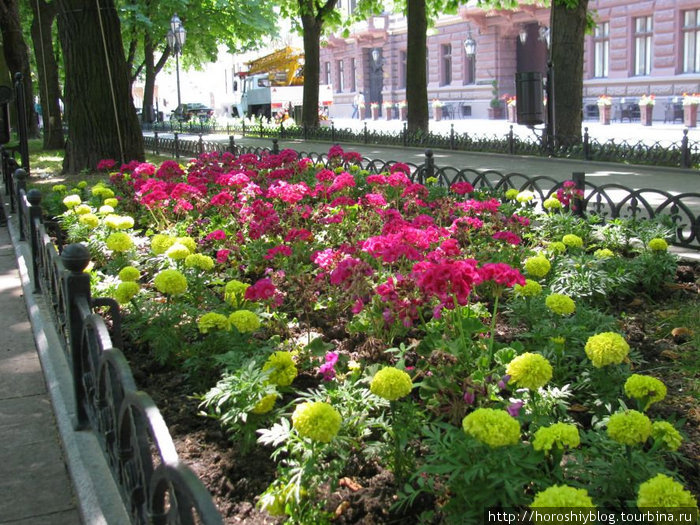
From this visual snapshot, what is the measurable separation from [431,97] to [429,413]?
41.9m

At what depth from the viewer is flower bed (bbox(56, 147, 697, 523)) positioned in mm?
2521

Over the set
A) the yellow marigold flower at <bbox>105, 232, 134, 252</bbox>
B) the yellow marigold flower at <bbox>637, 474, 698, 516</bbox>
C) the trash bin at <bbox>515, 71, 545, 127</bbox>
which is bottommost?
the yellow marigold flower at <bbox>637, 474, 698, 516</bbox>

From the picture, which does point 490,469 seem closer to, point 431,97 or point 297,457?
point 297,457

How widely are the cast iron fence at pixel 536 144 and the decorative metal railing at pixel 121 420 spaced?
1242 cm

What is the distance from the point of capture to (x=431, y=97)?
43656 millimetres

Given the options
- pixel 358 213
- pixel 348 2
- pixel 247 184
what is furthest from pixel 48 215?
pixel 348 2

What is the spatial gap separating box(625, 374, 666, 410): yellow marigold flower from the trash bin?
1394 centimetres

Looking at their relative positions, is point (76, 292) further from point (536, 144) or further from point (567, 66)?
point (536, 144)

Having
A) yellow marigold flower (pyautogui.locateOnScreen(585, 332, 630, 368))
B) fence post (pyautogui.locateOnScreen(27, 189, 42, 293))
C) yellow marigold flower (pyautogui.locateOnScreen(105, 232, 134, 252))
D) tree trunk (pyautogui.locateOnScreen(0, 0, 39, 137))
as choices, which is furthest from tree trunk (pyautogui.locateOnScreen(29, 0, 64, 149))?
yellow marigold flower (pyautogui.locateOnScreen(585, 332, 630, 368))

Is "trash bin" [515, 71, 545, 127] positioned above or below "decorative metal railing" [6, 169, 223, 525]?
above

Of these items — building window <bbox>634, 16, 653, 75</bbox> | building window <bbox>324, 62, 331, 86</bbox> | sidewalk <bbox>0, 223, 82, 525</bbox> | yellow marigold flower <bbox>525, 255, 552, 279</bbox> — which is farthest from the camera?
building window <bbox>324, 62, 331, 86</bbox>

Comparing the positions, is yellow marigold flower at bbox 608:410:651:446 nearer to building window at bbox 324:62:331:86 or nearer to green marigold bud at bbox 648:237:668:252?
green marigold bud at bbox 648:237:668:252

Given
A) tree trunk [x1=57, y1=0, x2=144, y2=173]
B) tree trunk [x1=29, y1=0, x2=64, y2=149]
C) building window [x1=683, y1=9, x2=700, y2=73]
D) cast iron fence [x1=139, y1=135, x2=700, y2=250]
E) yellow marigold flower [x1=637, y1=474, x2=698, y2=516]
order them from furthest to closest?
building window [x1=683, y1=9, x2=700, y2=73] < tree trunk [x1=29, y1=0, x2=64, y2=149] < tree trunk [x1=57, y1=0, x2=144, y2=173] < cast iron fence [x1=139, y1=135, x2=700, y2=250] < yellow marigold flower [x1=637, y1=474, x2=698, y2=516]

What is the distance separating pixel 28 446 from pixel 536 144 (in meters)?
15.5
